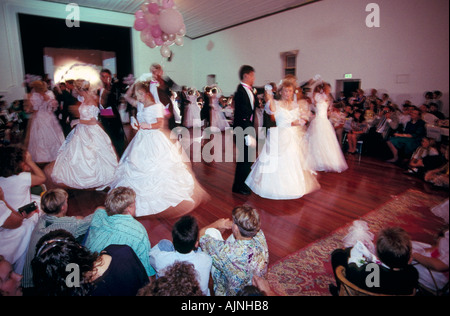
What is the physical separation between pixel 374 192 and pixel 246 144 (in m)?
2.20

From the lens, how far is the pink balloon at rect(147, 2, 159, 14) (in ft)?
16.1

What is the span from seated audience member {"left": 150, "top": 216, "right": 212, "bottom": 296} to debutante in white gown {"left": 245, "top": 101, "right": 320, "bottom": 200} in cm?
235

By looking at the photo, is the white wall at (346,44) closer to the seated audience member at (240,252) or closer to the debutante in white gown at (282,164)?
the debutante in white gown at (282,164)

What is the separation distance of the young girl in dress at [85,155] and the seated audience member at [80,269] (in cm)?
302

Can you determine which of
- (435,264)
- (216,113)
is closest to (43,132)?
(216,113)

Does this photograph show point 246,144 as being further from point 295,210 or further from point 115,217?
point 115,217

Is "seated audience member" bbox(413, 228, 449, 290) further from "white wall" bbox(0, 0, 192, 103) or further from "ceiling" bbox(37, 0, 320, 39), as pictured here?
"white wall" bbox(0, 0, 192, 103)

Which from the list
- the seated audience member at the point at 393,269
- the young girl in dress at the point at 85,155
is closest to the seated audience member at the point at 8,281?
the seated audience member at the point at 393,269

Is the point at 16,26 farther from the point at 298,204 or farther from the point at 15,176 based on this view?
the point at 298,204

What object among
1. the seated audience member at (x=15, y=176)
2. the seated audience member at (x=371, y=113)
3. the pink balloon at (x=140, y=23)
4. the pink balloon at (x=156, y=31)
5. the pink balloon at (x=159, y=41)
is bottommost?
the seated audience member at (x=15, y=176)

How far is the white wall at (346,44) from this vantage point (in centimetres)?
643

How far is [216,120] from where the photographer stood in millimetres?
9578

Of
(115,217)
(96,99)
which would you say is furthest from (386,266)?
(96,99)

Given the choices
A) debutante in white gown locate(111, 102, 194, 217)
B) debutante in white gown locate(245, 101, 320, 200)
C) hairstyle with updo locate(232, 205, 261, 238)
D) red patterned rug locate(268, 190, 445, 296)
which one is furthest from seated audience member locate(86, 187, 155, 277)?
debutante in white gown locate(245, 101, 320, 200)
